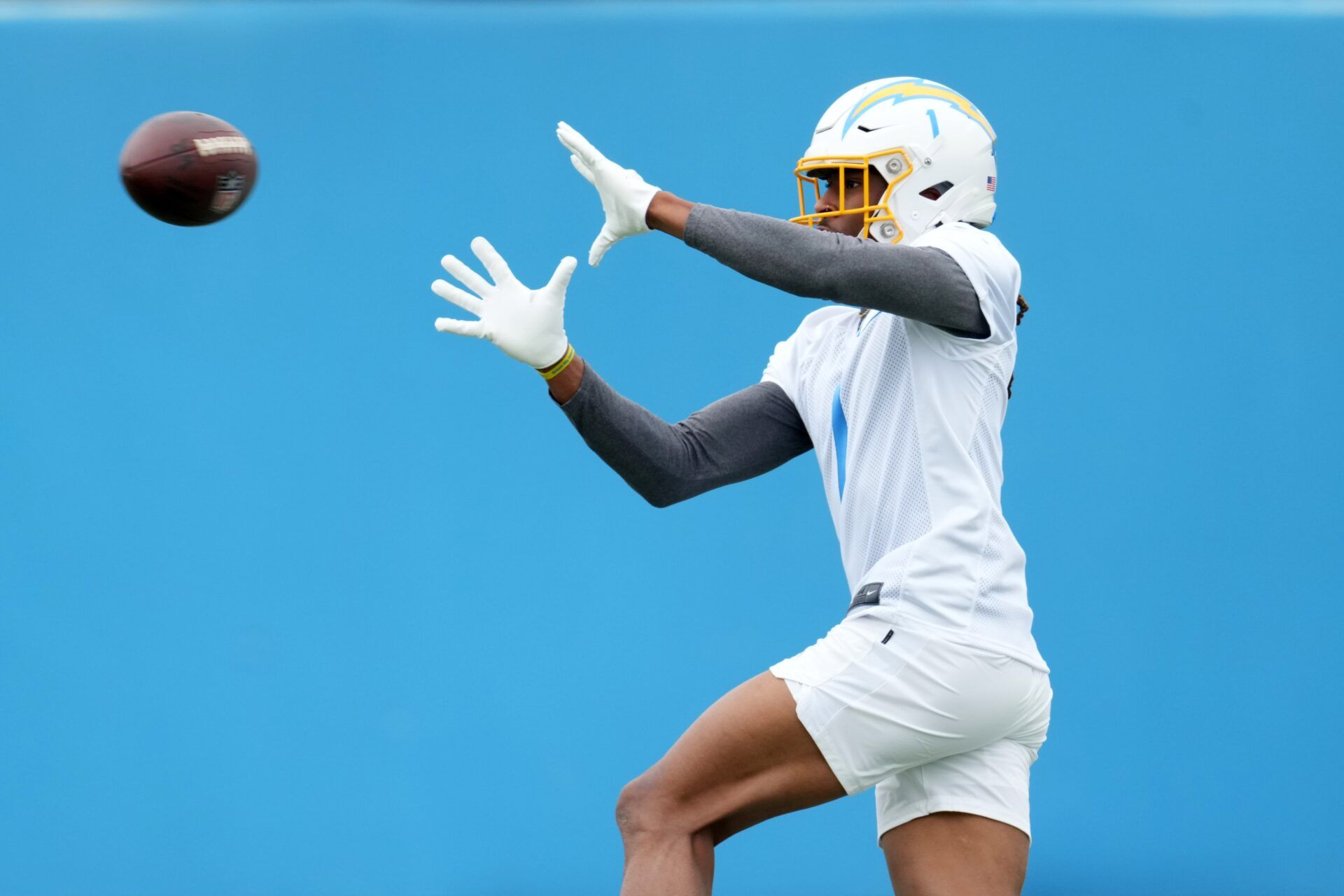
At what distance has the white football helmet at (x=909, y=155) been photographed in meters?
2.44

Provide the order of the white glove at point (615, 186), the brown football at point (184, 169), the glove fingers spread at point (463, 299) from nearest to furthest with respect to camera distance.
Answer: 1. the white glove at point (615, 186)
2. the glove fingers spread at point (463, 299)
3. the brown football at point (184, 169)

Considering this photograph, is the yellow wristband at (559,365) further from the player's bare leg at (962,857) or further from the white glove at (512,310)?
the player's bare leg at (962,857)

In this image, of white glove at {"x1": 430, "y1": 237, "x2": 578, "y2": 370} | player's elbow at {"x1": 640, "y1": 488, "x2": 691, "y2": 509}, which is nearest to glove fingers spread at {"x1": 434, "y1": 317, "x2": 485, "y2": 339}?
white glove at {"x1": 430, "y1": 237, "x2": 578, "y2": 370}

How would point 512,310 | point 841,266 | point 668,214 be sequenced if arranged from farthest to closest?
point 512,310 → point 668,214 → point 841,266

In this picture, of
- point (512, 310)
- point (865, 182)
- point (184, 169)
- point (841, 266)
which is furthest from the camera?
point (184, 169)

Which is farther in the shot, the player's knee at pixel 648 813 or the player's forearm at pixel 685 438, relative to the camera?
the player's forearm at pixel 685 438

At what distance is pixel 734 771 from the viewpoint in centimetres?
215

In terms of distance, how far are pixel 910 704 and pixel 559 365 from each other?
74 centimetres

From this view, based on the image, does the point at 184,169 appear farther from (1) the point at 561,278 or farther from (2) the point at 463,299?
(1) the point at 561,278

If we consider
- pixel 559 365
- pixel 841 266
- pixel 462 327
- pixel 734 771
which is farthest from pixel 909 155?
pixel 734 771

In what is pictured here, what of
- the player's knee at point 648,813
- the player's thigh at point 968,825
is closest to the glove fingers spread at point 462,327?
the player's knee at point 648,813

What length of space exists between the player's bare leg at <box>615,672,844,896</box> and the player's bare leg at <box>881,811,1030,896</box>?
213mm

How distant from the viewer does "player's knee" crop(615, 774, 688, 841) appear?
7.02ft

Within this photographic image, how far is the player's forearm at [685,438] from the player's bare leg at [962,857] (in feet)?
2.20
